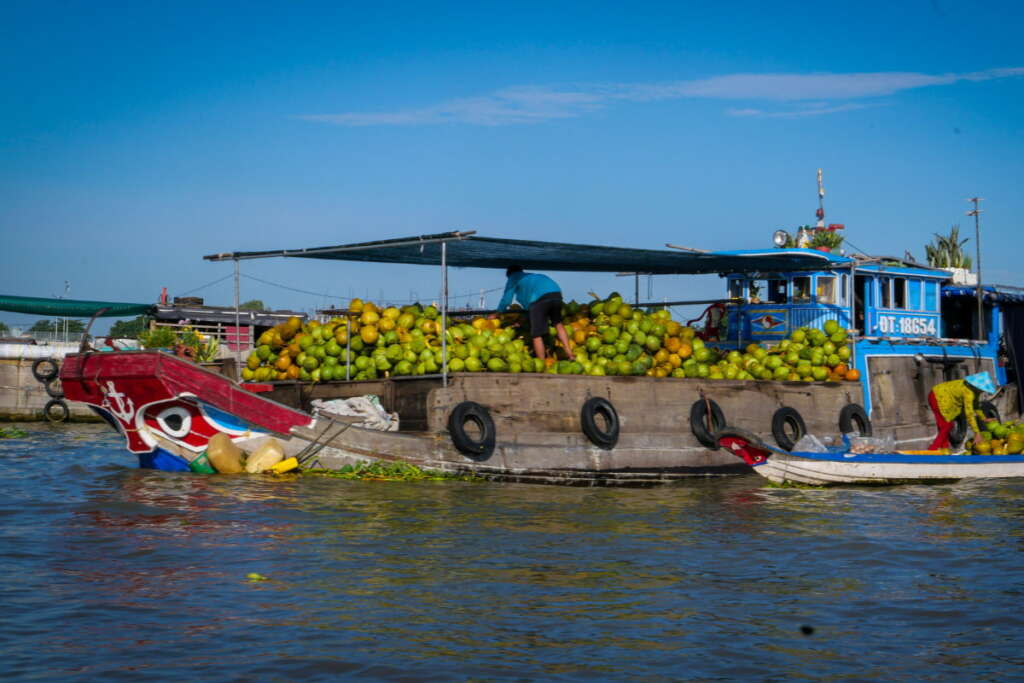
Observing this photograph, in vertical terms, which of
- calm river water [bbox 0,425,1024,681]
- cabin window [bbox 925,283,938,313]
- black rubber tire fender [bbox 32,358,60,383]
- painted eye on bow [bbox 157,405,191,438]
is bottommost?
calm river water [bbox 0,425,1024,681]

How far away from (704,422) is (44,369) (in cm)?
1929

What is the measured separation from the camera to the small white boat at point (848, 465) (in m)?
11.8

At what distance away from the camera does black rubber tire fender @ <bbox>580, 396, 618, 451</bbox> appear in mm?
12438

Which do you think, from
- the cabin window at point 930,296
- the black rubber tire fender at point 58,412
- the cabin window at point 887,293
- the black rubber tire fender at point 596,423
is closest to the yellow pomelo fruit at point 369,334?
the black rubber tire fender at point 596,423

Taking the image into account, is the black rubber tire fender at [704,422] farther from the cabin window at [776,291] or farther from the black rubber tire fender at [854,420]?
the cabin window at [776,291]

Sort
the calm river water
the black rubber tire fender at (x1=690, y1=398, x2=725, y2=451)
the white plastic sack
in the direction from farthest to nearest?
1. the black rubber tire fender at (x1=690, y1=398, x2=725, y2=451)
2. the white plastic sack
3. the calm river water

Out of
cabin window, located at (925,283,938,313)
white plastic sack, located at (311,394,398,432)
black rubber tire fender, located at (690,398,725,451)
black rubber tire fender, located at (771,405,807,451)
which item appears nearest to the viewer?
white plastic sack, located at (311,394,398,432)

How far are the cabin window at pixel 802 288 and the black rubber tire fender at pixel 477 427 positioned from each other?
6.82m

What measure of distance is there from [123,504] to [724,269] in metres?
10.1

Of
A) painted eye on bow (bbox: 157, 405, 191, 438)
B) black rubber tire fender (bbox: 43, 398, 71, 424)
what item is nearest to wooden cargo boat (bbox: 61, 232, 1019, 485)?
painted eye on bow (bbox: 157, 405, 191, 438)

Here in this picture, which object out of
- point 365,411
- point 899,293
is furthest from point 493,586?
point 899,293

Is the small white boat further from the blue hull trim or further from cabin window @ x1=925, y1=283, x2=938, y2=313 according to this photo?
the blue hull trim

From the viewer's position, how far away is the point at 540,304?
533 inches

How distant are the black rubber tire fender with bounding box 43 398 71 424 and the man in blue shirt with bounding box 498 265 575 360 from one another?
16946 mm
